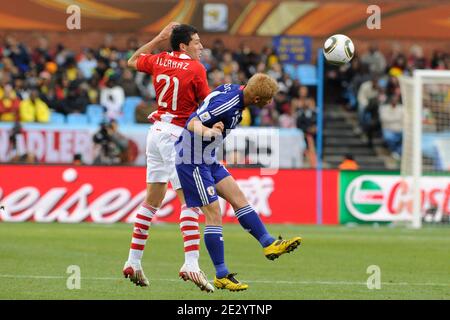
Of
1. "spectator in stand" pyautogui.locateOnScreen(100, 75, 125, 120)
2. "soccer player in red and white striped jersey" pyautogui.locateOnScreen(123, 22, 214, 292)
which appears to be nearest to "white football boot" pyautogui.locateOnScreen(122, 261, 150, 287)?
"soccer player in red and white striped jersey" pyautogui.locateOnScreen(123, 22, 214, 292)

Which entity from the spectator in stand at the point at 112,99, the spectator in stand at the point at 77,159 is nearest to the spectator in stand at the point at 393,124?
the spectator in stand at the point at 112,99

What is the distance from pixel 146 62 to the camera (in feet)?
37.6

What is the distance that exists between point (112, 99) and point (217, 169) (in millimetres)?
15624

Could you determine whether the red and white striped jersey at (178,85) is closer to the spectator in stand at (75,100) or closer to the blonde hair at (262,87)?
the blonde hair at (262,87)

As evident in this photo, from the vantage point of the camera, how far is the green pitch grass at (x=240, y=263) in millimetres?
10555

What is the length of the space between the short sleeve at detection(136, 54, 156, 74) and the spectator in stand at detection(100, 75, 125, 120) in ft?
47.3

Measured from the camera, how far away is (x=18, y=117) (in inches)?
982

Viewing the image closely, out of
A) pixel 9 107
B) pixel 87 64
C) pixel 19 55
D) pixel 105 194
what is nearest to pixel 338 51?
pixel 105 194

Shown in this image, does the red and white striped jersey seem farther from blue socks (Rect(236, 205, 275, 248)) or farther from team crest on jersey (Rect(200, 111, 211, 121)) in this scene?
blue socks (Rect(236, 205, 275, 248))

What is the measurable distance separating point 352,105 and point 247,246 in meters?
13.3

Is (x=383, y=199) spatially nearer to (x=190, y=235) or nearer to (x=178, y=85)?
(x=178, y=85)

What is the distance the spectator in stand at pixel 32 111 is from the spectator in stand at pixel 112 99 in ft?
5.39

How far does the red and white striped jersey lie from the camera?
1113cm
